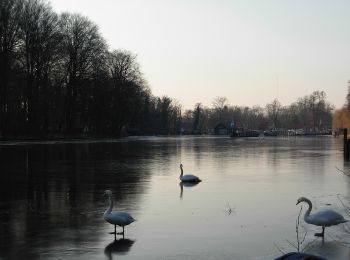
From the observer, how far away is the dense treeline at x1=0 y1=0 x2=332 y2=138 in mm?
62656

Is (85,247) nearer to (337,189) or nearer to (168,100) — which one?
(337,189)

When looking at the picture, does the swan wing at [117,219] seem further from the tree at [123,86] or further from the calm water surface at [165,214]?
the tree at [123,86]

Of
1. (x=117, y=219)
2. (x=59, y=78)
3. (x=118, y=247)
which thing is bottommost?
(x=118, y=247)

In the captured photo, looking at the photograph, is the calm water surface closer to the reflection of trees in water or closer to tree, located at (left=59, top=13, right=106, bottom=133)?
the reflection of trees in water

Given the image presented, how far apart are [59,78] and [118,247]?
66.4m

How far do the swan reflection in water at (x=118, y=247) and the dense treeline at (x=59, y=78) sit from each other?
52225 millimetres

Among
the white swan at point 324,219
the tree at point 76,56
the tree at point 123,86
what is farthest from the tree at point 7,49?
the white swan at point 324,219

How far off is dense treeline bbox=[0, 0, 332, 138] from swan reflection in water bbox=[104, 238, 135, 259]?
52225 millimetres

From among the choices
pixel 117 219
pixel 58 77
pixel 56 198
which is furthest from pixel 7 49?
pixel 117 219

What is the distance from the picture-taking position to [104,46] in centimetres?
7862

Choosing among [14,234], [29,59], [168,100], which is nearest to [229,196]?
[14,234]

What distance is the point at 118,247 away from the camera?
1049cm

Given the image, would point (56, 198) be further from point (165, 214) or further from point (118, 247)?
point (118, 247)

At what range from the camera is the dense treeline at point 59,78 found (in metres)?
62.7
